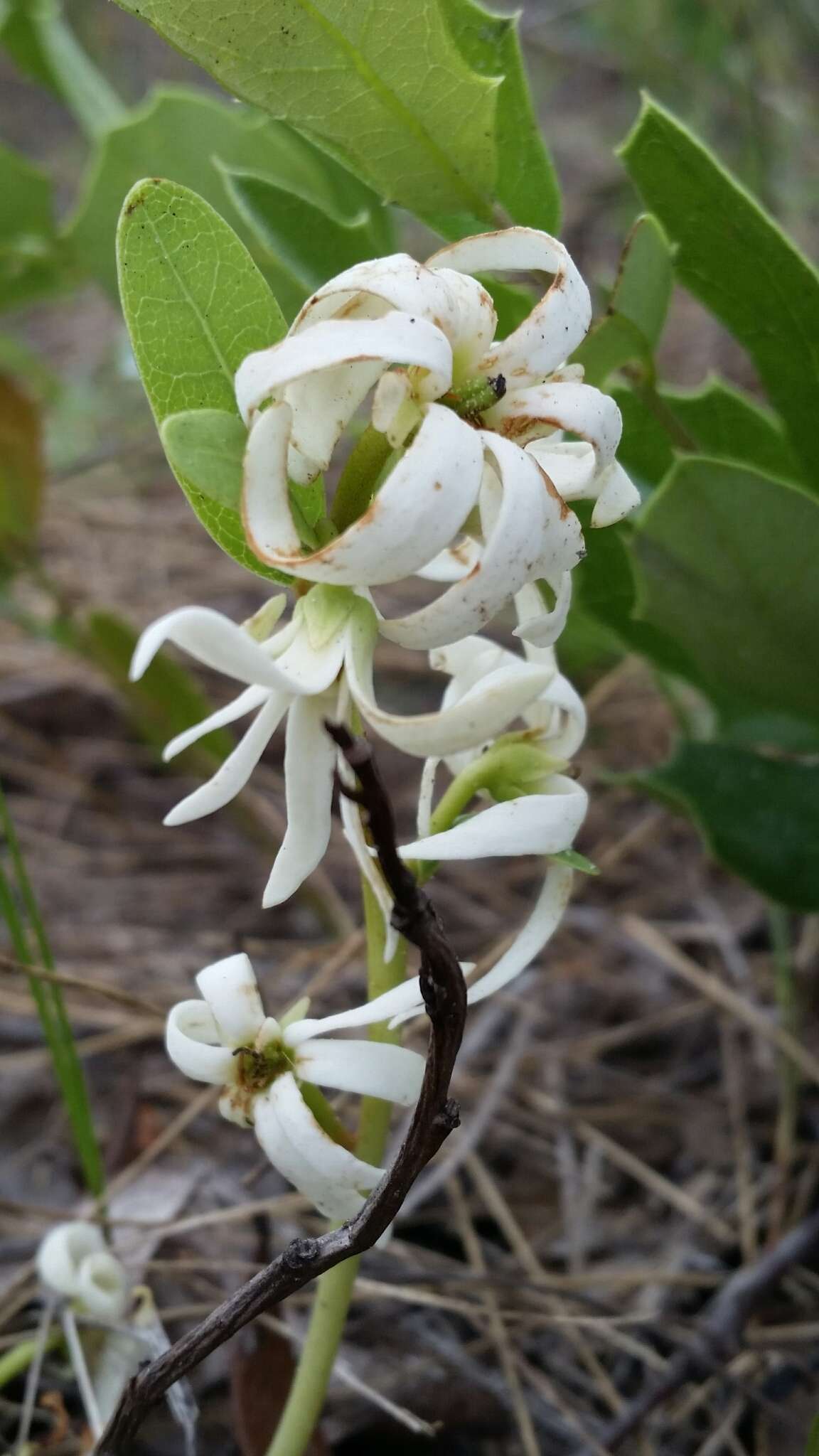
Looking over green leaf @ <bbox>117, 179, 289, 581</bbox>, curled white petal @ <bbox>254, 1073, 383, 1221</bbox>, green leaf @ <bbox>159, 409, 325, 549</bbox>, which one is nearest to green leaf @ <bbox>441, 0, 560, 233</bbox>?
green leaf @ <bbox>117, 179, 289, 581</bbox>

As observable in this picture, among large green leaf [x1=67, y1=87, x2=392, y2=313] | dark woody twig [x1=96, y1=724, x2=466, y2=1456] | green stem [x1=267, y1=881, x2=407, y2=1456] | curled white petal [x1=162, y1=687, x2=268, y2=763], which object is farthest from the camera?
large green leaf [x1=67, y1=87, x2=392, y2=313]

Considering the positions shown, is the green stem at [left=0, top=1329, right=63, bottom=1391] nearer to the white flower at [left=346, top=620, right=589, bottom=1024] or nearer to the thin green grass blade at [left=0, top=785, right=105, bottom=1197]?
the thin green grass blade at [left=0, top=785, right=105, bottom=1197]

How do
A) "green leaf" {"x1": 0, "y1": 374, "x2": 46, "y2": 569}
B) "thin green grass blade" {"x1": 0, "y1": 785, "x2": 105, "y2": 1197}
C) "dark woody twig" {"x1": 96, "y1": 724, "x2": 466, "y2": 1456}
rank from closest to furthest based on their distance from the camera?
"dark woody twig" {"x1": 96, "y1": 724, "x2": 466, "y2": 1456} < "thin green grass blade" {"x1": 0, "y1": 785, "x2": 105, "y2": 1197} < "green leaf" {"x1": 0, "y1": 374, "x2": 46, "y2": 569}

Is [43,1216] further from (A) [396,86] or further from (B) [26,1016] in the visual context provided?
(A) [396,86]

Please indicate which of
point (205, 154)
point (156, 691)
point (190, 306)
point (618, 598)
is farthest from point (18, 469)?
point (190, 306)

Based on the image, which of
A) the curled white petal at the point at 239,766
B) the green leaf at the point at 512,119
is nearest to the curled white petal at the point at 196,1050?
the curled white petal at the point at 239,766

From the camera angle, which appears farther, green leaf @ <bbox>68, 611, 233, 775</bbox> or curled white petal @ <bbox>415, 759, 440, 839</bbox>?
green leaf @ <bbox>68, 611, 233, 775</bbox>

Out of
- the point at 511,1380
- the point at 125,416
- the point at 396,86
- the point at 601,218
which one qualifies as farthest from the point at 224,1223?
the point at 601,218
